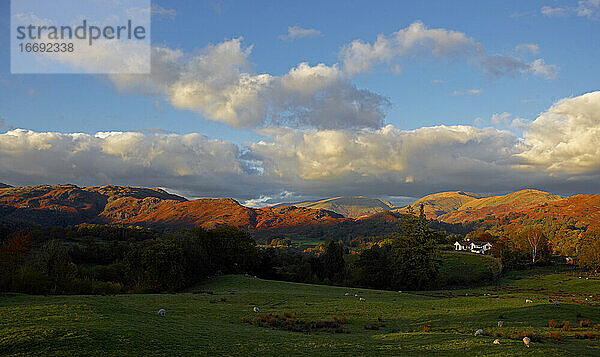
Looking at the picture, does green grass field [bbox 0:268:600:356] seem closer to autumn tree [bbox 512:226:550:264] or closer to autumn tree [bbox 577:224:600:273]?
autumn tree [bbox 577:224:600:273]

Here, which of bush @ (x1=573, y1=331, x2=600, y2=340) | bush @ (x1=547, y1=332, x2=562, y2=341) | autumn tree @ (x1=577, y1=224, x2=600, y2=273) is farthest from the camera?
autumn tree @ (x1=577, y1=224, x2=600, y2=273)

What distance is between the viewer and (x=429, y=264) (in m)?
76.2

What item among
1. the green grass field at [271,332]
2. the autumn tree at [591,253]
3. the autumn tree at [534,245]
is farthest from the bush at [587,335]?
the autumn tree at [534,245]

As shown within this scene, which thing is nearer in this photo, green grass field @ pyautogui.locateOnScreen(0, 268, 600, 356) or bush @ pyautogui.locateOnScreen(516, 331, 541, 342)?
green grass field @ pyautogui.locateOnScreen(0, 268, 600, 356)

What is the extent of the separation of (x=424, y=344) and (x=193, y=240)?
64.8 metres

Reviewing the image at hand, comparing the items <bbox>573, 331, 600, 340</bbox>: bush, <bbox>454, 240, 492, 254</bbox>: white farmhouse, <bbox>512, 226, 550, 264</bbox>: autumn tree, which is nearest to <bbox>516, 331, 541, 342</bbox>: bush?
<bbox>573, 331, 600, 340</bbox>: bush

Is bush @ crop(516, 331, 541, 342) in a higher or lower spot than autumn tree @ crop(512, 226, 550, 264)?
higher

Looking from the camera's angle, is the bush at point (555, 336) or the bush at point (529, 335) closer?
the bush at point (529, 335)

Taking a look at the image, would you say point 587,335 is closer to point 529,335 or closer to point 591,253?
point 529,335

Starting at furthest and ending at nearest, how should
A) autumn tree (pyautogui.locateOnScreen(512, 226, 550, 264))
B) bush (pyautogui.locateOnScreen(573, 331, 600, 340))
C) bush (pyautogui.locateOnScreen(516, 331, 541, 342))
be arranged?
autumn tree (pyautogui.locateOnScreen(512, 226, 550, 264)) < bush (pyautogui.locateOnScreen(573, 331, 600, 340)) < bush (pyautogui.locateOnScreen(516, 331, 541, 342))

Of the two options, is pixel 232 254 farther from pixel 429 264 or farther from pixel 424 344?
pixel 424 344

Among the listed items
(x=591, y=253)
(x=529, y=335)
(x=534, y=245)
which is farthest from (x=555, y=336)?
(x=534, y=245)

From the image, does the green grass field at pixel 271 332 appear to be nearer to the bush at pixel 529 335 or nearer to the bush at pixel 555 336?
the bush at pixel 555 336

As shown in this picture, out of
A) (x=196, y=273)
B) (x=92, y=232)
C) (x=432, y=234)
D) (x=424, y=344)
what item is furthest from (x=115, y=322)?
(x=92, y=232)
